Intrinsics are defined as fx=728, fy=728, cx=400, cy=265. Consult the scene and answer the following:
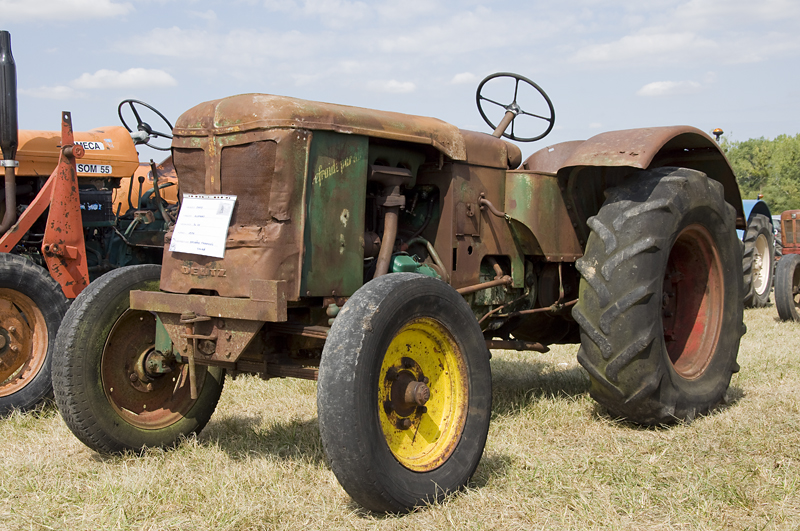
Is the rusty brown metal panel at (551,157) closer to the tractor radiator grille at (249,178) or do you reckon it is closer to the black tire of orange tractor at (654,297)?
the black tire of orange tractor at (654,297)

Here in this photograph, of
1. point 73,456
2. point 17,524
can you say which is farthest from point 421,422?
point 73,456

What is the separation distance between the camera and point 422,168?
4105 mm

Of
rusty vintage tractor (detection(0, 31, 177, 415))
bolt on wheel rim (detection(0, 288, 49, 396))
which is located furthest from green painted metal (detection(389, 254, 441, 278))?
bolt on wheel rim (detection(0, 288, 49, 396))

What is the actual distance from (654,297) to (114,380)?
112 inches

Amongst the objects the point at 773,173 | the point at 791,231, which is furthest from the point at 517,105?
the point at 773,173

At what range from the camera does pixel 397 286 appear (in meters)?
2.97

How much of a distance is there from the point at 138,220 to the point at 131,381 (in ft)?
10.4

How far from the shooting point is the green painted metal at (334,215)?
332 cm

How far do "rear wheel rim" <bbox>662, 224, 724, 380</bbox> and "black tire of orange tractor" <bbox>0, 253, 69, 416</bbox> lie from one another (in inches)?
162

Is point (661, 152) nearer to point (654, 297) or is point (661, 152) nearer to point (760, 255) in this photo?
point (654, 297)

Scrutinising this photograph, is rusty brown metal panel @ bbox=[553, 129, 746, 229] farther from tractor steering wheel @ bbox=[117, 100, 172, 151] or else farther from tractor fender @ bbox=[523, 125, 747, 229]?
tractor steering wheel @ bbox=[117, 100, 172, 151]

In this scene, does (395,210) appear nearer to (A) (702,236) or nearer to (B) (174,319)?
(B) (174,319)

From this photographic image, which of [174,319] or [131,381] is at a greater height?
[174,319]

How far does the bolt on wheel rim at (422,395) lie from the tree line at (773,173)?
45000 mm
